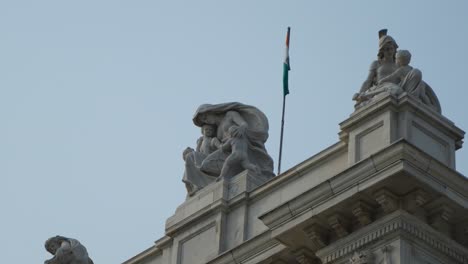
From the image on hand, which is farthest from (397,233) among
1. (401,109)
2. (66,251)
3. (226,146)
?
(66,251)

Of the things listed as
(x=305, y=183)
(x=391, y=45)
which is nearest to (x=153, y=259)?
(x=305, y=183)

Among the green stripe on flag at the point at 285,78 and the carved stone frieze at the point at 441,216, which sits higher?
the green stripe on flag at the point at 285,78

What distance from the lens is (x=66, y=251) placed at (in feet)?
117

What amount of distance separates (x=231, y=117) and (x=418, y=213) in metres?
7.21

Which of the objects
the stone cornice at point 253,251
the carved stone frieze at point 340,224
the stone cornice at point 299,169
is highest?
the stone cornice at point 299,169

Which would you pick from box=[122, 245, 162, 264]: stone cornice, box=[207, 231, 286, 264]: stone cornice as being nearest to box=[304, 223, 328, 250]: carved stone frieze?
box=[207, 231, 286, 264]: stone cornice

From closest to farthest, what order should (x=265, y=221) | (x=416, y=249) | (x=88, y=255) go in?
(x=416, y=249) → (x=265, y=221) → (x=88, y=255)

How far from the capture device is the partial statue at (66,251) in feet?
117

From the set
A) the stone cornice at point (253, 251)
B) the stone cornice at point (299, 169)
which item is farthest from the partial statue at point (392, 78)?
the stone cornice at point (253, 251)

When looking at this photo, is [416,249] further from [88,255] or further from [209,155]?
[88,255]

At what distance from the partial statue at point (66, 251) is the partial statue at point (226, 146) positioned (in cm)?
289

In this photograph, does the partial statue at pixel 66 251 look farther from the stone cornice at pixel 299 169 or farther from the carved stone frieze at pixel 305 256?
the carved stone frieze at pixel 305 256

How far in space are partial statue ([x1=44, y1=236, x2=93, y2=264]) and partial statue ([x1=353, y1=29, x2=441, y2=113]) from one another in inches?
311

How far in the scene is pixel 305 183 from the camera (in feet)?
106
